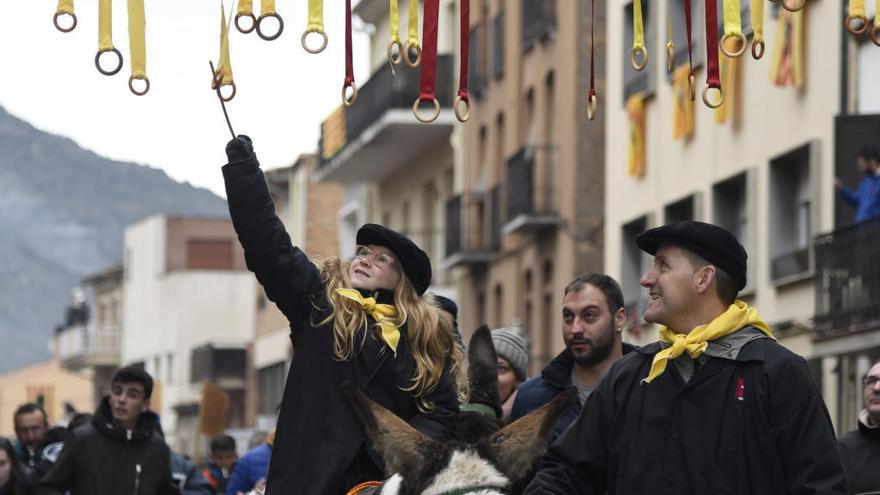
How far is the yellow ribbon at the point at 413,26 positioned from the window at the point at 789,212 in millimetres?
21902

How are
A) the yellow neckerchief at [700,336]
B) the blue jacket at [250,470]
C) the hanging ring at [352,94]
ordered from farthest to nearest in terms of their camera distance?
the blue jacket at [250,470]
the hanging ring at [352,94]
the yellow neckerchief at [700,336]

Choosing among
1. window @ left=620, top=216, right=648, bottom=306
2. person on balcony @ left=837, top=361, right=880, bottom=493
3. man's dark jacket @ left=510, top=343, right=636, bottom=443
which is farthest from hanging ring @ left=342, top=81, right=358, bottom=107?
window @ left=620, top=216, right=648, bottom=306

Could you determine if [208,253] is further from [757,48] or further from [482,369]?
[757,48]

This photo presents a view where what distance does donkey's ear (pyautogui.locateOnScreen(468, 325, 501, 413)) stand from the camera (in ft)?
33.5

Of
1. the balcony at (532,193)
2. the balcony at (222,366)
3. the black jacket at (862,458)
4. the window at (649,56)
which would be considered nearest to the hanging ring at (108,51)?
the black jacket at (862,458)

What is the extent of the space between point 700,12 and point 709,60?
82.9ft

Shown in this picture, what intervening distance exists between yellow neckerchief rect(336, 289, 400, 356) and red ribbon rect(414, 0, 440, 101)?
0.81 m

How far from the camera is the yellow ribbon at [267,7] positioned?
902 cm

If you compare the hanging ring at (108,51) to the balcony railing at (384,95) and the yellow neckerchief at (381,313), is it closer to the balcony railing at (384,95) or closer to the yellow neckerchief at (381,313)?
the yellow neckerchief at (381,313)

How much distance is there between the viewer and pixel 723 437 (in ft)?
27.2

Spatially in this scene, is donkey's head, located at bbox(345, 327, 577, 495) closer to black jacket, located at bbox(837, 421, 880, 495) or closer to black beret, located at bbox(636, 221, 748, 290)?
black beret, located at bbox(636, 221, 748, 290)

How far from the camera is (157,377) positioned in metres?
96.8

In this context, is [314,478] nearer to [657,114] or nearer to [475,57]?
[657,114]

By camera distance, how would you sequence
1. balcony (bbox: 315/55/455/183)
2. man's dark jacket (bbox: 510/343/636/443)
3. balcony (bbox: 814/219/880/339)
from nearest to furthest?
man's dark jacket (bbox: 510/343/636/443) → balcony (bbox: 814/219/880/339) → balcony (bbox: 315/55/455/183)
